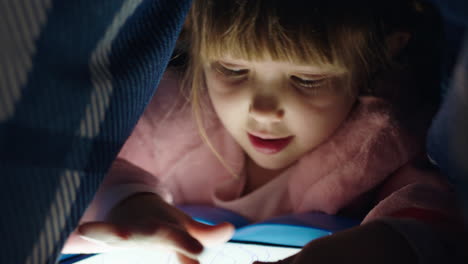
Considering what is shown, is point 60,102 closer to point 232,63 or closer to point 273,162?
point 232,63

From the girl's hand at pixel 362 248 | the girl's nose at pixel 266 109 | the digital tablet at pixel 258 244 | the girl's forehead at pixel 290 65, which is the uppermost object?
the girl's forehead at pixel 290 65

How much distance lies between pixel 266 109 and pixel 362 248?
310 mm

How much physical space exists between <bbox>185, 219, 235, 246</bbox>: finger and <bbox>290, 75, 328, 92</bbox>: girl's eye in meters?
0.24

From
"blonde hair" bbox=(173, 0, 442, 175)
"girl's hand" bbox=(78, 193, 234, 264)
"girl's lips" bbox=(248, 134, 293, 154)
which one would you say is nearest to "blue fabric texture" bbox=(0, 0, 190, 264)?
"girl's hand" bbox=(78, 193, 234, 264)

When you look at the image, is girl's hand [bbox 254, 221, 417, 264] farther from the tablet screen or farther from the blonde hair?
A: the blonde hair

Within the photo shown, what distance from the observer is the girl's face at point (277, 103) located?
2.05 feet

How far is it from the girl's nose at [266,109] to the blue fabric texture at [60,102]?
28 cm

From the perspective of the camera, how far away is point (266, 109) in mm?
625

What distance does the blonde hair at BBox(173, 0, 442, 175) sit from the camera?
0.58 m

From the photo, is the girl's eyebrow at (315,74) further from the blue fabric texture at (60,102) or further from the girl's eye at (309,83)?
the blue fabric texture at (60,102)

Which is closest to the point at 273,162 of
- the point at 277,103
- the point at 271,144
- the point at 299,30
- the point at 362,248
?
the point at 271,144

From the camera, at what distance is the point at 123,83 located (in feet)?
1.14

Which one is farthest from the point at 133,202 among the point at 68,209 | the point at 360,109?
the point at 360,109

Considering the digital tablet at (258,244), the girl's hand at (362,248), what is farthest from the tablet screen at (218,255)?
the girl's hand at (362,248)
